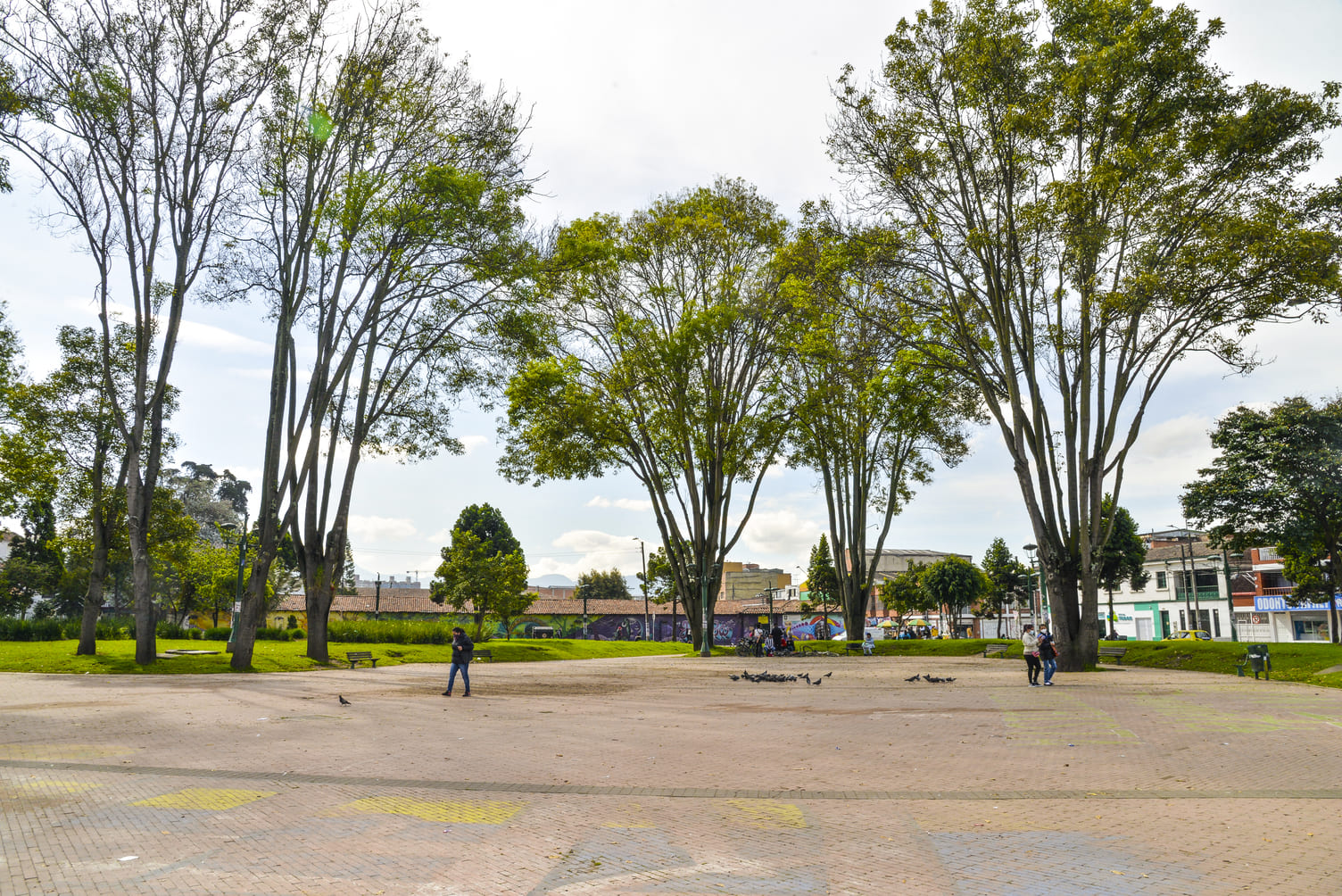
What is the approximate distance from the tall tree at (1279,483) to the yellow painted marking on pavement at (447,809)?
1427 inches

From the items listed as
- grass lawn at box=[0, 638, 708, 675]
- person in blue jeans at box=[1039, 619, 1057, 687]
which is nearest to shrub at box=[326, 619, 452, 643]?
grass lawn at box=[0, 638, 708, 675]

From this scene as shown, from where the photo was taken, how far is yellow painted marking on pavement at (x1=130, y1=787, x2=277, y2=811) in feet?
22.8

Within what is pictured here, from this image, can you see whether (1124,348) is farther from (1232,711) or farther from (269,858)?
(269,858)

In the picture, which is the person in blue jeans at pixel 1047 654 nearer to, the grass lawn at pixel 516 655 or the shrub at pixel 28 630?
the grass lawn at pixel 516 655

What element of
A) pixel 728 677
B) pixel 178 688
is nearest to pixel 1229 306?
pixel 728 677

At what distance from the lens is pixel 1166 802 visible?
7332mm

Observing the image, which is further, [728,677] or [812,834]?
[728,677]

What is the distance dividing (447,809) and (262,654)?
2371 centimetres

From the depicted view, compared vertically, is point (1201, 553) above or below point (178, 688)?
above

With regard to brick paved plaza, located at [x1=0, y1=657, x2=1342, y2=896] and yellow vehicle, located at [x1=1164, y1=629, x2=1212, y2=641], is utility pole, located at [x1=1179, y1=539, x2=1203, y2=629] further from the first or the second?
brick paved plaza, located at [x1=0, y1=657, x2=1342, y2=896]

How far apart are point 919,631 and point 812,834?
71945 millimetres

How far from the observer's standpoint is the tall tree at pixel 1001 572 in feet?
222

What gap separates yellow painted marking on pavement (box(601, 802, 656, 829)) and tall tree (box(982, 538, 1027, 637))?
64.6 m

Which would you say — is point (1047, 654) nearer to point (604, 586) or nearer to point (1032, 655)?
point (1032, 655)
